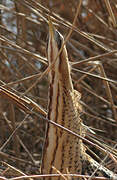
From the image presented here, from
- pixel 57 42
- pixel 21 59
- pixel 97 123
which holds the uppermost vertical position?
pixel 57 42

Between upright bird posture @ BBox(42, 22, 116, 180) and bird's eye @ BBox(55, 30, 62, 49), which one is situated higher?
bird's eye @ BBox(55, 30, 62, 49)

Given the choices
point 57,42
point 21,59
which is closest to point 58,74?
point 57,42

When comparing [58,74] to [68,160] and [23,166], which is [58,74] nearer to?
[68,160]

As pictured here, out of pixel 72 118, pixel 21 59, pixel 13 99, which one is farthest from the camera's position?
pixel 21 59

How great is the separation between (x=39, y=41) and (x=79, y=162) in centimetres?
95

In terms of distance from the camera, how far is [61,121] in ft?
4.25

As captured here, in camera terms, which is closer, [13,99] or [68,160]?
[13,99]

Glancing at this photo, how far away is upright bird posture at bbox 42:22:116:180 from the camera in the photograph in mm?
1233

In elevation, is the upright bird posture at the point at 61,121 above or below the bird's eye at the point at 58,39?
below

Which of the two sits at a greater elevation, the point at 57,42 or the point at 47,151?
the point at 57,42

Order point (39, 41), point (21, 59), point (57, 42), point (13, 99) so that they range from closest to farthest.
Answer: point (13, 99) < point (57, 42) < point (21, 59) < point (39, 41)

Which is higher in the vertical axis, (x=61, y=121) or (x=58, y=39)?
(x=58, y=39)

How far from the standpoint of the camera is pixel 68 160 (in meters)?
1.32

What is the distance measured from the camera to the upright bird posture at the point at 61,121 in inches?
48.6
